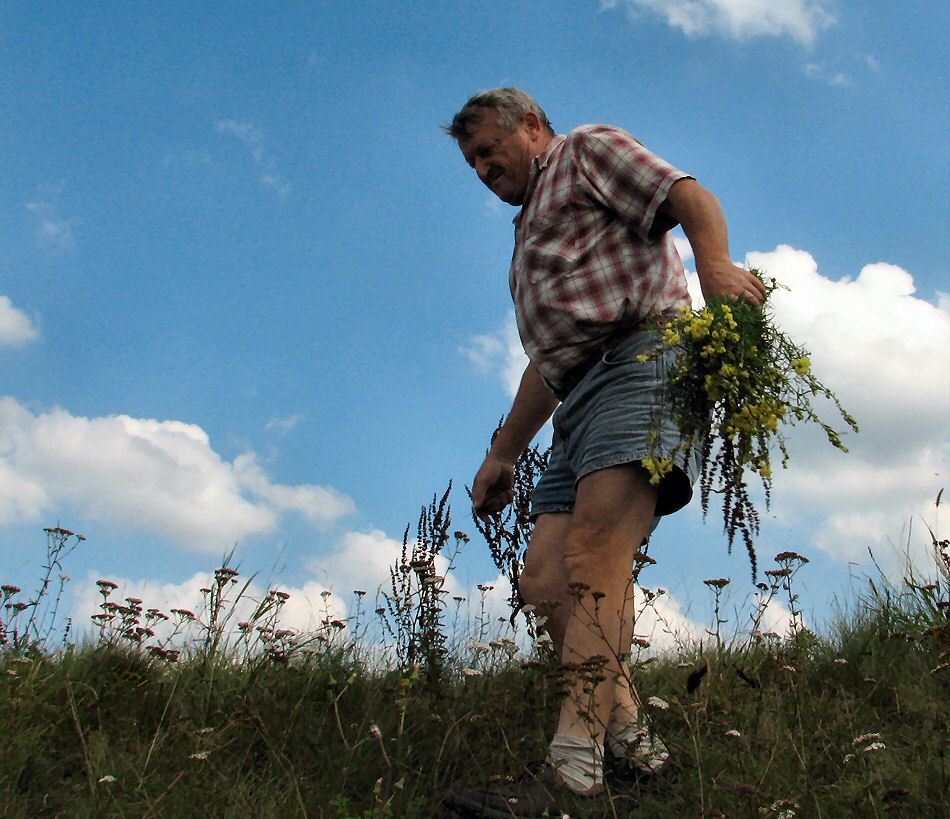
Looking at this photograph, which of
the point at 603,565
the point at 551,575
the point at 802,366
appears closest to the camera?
the point at 802,366

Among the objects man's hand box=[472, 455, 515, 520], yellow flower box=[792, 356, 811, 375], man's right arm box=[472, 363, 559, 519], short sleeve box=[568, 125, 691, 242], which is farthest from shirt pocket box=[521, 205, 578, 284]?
man's hand box=[472, 455, 515, 520]

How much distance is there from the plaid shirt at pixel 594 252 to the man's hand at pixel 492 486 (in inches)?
31.1

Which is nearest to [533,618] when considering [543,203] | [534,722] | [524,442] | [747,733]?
[534,722]

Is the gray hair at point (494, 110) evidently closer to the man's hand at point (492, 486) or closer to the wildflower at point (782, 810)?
the man's hand at point (492, 486)

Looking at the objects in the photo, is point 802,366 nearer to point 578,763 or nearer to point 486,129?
point 578,763

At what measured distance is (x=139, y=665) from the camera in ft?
14.2

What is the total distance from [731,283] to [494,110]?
4.25 ft

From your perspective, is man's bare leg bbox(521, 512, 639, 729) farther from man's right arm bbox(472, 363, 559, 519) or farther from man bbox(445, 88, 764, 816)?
man's right arm bbox(472, 363, 559, 519)

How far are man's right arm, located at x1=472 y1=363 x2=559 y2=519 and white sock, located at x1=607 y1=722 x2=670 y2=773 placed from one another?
123 centimetres

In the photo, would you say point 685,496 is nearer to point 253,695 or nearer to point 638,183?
point 638,183

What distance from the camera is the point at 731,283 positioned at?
290cm

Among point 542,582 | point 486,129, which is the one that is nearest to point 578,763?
point 542,582

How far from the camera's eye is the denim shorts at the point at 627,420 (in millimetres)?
3016

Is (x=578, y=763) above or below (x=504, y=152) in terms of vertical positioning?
below
